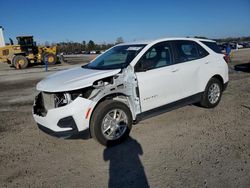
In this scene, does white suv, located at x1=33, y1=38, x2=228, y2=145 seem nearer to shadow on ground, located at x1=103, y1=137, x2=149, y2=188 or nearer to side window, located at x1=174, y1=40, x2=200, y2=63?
side window, located at x1=174, y1=40, x2=200, y2=63

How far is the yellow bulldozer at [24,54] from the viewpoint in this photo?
20625mm

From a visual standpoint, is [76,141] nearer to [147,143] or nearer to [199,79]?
[147,143]

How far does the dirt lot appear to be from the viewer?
309cm

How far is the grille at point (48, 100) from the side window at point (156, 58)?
155cm

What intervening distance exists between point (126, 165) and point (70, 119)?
1.10m

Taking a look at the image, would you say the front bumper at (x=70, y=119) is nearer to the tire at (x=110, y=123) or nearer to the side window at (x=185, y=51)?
the tire at (x=110, y=123)

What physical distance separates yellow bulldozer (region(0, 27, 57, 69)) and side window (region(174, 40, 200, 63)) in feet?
57.6

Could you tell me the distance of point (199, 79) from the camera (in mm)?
5215

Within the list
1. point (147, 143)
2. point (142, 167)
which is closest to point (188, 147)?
→ point (147, 143)

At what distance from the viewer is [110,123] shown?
4.02m

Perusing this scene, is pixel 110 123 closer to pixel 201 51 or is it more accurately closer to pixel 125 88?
pixel 125 88

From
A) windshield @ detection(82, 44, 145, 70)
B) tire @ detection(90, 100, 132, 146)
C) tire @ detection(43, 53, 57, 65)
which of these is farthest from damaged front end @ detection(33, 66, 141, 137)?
tire @ detection(43, 53, 57, 65)

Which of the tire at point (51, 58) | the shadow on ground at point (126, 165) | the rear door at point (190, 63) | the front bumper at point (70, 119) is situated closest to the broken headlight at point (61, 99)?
the front bumper at point (70, 119)

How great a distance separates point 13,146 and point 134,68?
8.63 feet
